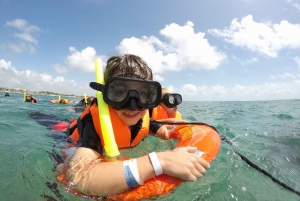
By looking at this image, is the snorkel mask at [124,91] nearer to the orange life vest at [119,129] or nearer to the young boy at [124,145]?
the young boy at [124,145]

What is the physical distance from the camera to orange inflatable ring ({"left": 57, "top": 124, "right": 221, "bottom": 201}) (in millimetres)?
1438

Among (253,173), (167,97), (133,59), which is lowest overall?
(253,173)

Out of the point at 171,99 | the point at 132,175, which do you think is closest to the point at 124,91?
the point at 132,175

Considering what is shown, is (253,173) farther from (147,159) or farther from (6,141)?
(6,141)

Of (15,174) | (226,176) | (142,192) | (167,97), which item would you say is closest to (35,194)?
(15,174)

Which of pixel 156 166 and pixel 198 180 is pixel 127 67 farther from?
pixel 198 180

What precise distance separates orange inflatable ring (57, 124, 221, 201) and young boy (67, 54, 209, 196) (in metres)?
0.06

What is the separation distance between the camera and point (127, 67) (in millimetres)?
2051

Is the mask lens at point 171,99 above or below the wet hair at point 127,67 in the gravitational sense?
below

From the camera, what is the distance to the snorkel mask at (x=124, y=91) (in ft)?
6.35

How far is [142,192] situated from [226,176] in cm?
106

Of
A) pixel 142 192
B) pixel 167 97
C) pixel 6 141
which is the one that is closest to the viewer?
pixel 142 192

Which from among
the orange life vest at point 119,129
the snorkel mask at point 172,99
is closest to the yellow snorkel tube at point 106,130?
the orange life vest at point 119,129

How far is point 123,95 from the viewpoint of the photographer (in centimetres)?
202
